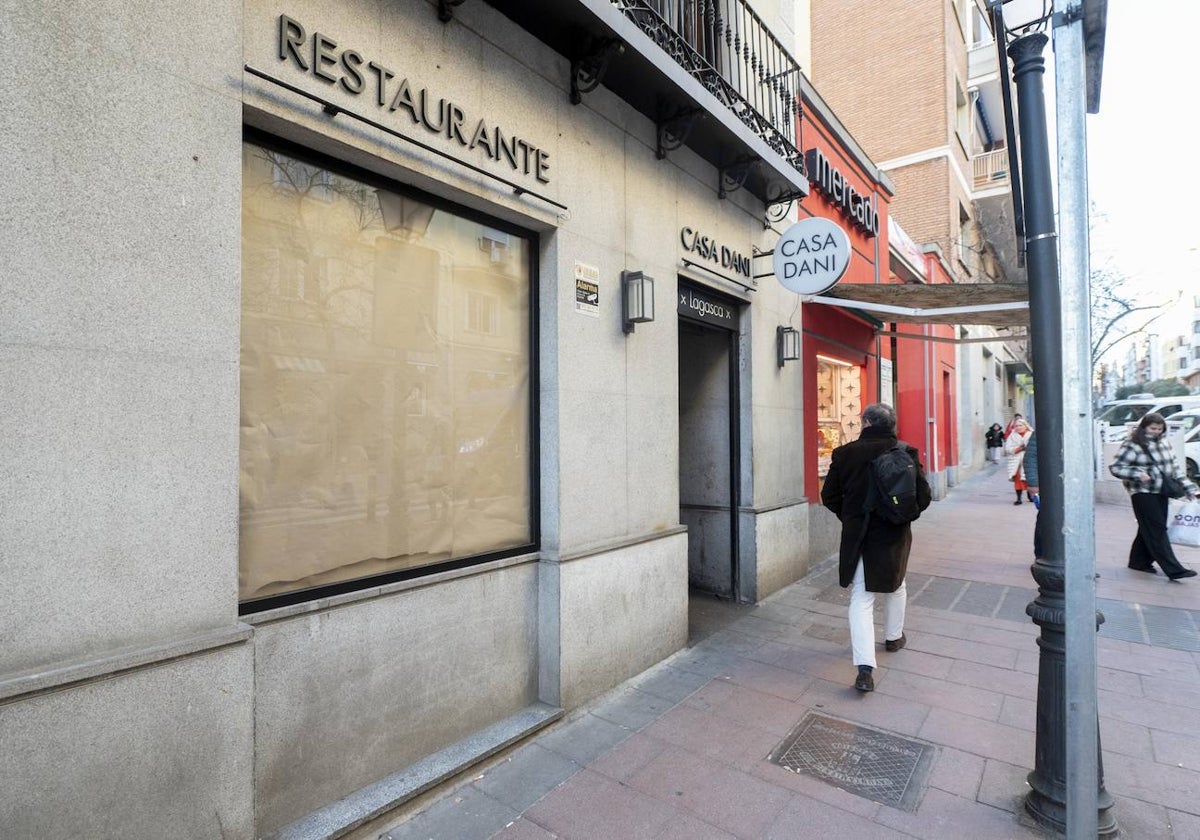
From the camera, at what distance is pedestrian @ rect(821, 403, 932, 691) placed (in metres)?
4.39

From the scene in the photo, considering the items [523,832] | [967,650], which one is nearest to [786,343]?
[967,650]

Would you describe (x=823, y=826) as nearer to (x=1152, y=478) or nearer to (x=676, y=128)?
(x=676, y=128)

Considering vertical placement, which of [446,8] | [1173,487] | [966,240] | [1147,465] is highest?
[966,240]

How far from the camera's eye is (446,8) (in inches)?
136

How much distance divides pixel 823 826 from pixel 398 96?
13.5 feet

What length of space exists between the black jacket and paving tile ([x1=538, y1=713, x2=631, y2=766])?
1.91 m

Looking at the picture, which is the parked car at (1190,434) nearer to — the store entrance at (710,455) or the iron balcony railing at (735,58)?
the iron balcony railing at (735,58)

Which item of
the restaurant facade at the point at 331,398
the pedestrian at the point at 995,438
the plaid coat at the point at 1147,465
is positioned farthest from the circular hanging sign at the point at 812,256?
the pedestrian at the point at 995,438

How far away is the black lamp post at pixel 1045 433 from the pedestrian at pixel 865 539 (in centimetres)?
141

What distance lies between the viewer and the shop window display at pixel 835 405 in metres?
8.68

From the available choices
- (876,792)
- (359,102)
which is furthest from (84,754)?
(876,792)

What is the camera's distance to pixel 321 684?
296cm

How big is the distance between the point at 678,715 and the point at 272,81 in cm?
407

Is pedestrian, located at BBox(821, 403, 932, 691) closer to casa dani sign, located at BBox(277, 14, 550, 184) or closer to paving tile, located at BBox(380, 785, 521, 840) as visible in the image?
paving tile, located at BBox(380, 785, 521, 840)
